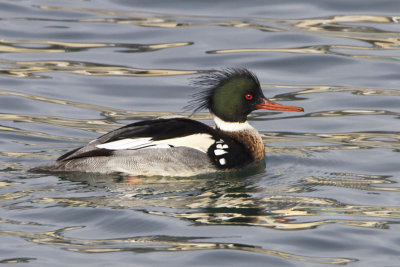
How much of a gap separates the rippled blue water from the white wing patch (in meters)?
0.35

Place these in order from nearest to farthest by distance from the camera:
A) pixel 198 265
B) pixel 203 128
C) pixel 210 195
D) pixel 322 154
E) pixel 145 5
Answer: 1. pixel 198 265
2. pixel 210 195
3. pixel 203 128
4. pixel 322 154
5. pixel 145 5

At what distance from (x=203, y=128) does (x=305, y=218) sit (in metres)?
1.97

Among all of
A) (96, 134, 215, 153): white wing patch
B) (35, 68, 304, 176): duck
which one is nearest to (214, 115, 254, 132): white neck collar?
(35, 68, 304, 176): duck

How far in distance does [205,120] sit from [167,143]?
98.4 inches

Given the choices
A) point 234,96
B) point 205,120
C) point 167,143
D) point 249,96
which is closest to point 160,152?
point 167,143

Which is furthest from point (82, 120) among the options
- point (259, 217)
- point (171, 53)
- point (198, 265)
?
point (198, 265)

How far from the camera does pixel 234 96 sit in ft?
32.9

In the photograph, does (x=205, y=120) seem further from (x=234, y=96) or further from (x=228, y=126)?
(x=234, y=96)

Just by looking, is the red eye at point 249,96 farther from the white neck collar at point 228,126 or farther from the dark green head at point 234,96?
the white neck collar at point 228,126

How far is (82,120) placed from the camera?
11.7 meters

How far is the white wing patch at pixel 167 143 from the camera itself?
9383mm

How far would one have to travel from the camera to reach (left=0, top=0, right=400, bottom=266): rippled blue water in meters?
7.53

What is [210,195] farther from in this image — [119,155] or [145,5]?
[145,5]

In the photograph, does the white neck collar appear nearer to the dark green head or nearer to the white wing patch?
the dark green head
